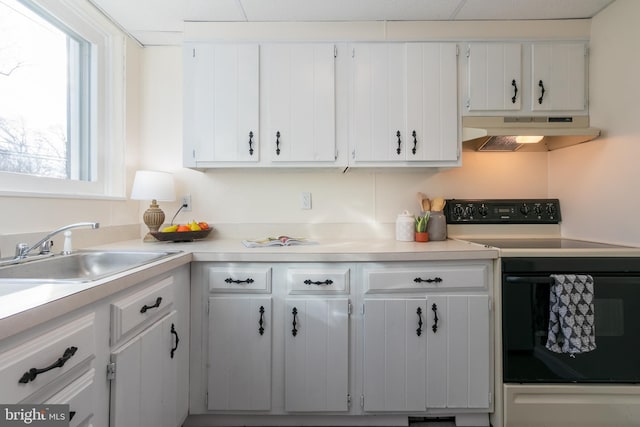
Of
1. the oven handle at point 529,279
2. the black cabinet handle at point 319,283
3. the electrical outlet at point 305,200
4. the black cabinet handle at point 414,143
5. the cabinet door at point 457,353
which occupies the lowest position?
the cabinet door at point 457,353

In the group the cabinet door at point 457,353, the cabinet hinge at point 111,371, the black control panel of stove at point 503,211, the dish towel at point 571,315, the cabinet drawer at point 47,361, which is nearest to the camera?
the cabinet drawer at point 47,361

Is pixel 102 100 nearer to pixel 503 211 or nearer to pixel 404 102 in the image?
pixel 404 102

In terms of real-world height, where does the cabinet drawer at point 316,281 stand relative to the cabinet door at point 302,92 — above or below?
below

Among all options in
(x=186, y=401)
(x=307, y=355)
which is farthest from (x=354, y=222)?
(x=186, y=401)

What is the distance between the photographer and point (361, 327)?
1.60 m

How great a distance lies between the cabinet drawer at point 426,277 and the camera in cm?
160

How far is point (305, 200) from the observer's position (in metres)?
2.19

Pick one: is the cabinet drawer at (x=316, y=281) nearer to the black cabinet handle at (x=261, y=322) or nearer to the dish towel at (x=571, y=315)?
the black cabinet handle at (x=261, y=322)

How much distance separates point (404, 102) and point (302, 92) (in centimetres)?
62

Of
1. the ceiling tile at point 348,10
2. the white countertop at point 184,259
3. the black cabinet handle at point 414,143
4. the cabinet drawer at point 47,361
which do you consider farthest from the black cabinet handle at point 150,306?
the ceiling tile at point 348,10

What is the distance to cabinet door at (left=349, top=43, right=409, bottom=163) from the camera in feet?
6.28

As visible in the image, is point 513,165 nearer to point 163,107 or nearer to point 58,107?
point 163,107

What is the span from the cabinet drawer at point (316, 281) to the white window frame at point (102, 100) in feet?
4.00

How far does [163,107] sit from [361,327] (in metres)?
1.96
